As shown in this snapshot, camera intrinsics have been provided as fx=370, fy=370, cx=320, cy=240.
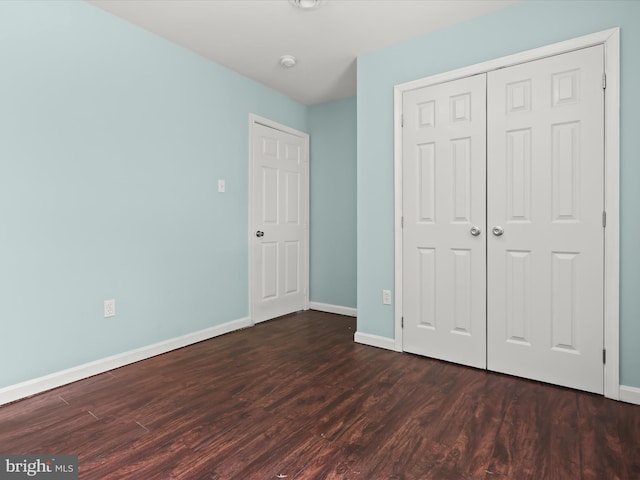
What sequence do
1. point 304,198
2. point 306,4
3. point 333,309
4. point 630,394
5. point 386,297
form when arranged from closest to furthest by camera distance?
point 630,394, point 306,4, point 386,297, point 333,309, point 304,198

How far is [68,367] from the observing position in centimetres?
238

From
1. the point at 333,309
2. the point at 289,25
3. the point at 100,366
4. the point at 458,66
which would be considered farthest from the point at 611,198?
the point at 100,366

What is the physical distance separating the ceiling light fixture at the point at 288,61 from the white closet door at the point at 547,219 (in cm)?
166

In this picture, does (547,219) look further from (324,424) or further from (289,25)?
(289,25)

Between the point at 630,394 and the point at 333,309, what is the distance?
2.76 meters

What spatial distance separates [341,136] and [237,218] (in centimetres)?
159

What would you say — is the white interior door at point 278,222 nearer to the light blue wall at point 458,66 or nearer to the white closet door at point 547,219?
the light blue wall at point 458,66

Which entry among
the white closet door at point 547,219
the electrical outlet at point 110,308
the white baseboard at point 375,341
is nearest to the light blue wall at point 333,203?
the white baseboard at point 375,341

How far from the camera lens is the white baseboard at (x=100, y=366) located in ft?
7.03

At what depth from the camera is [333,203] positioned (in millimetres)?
4367

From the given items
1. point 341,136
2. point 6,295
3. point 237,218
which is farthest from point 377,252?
point 6,295

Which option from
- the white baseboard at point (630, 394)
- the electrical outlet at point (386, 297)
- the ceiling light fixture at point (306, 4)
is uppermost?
the ceiling light fixture at point (306, 4)

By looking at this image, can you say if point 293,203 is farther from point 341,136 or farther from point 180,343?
point 180,343

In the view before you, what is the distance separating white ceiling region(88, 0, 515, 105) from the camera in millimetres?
2484
